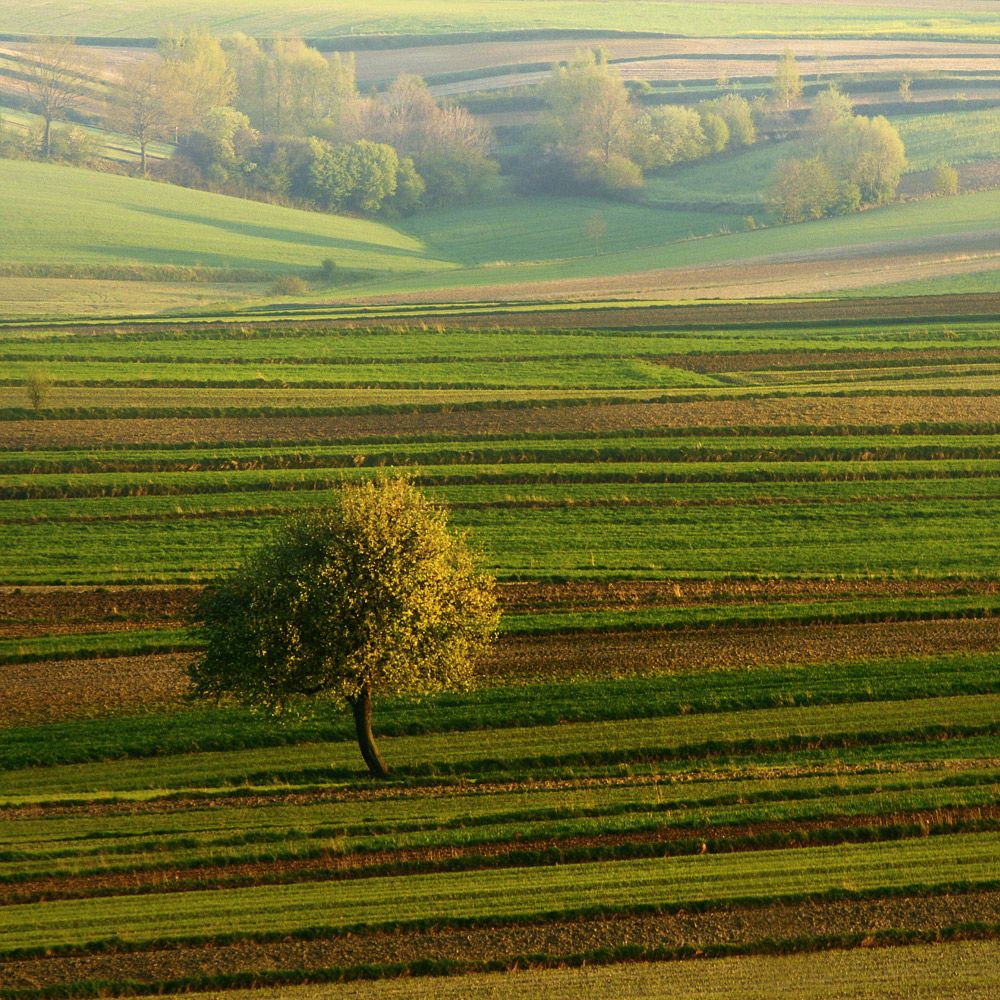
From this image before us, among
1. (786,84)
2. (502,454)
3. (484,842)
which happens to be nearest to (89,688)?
(484,842)

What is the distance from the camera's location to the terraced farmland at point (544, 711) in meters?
19.3

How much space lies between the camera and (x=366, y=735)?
86.3 ft

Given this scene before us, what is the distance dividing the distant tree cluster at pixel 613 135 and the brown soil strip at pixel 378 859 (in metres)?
128

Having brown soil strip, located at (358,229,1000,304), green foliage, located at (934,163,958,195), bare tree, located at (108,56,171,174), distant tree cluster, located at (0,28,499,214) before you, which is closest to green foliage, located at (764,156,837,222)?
green foliage, located at (934,163,958,195)

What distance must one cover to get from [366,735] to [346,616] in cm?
318

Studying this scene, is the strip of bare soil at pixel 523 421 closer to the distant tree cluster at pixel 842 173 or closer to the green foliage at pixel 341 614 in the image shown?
the green foliage at pixel 341 614

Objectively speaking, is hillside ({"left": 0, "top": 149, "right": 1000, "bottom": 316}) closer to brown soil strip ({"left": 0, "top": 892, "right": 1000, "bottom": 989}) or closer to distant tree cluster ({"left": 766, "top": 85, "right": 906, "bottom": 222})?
distant tree cluster ({"left": 766, "top": 85, "right": 906, "bottom": 222})

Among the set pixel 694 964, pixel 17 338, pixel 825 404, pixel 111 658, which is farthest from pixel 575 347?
pixel 694 964

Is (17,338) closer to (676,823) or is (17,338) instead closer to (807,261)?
(676,823)

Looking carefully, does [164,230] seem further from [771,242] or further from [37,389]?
[37,389]

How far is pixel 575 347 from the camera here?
233ft

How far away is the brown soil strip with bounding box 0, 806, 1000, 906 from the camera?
847 inches

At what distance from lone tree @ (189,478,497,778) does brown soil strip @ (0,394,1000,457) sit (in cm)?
2740

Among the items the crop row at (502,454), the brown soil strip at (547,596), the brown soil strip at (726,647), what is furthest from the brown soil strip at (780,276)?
the brown soil strip at (726,647)
